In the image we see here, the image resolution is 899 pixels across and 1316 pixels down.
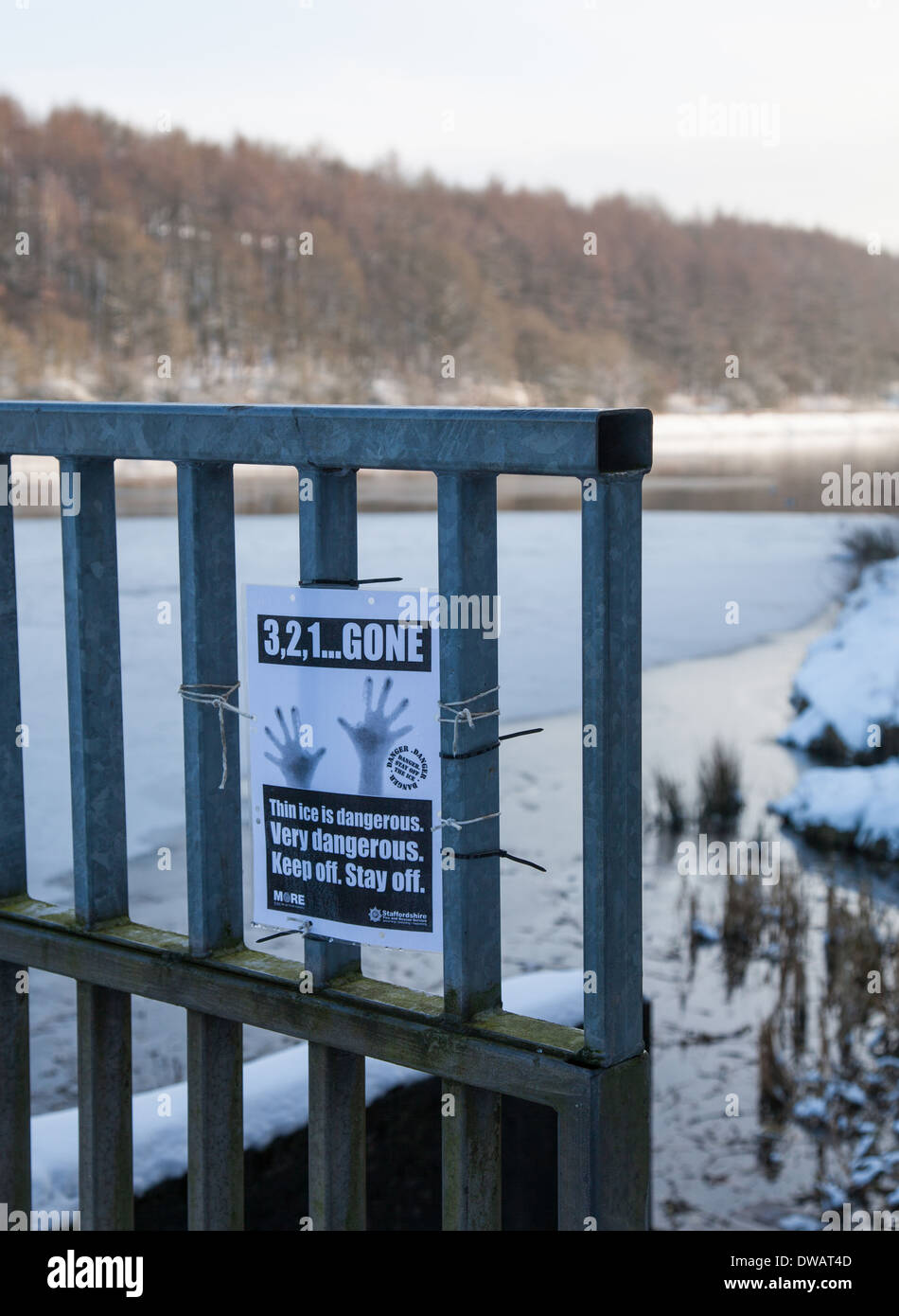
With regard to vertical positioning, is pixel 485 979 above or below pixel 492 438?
below

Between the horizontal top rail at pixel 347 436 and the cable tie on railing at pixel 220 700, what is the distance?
9.9 inches

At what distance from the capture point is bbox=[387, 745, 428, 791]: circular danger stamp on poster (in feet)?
5.26

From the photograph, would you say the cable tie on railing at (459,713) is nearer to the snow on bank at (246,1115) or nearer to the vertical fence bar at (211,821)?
the vertical fence bar at (211,821)

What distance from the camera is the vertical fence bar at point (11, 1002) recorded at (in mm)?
1967

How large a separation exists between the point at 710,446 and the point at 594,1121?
84791mm

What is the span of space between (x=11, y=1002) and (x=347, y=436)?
0.90 meters

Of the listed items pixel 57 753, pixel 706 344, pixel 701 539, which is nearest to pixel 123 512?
pixel 701 539

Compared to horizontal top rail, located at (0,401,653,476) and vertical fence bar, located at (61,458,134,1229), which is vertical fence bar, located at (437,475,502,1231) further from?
vertical fence bar, located at (61,458,134,1229)

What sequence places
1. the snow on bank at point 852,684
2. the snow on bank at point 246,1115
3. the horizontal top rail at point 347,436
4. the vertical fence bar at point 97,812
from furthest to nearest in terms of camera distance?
the snow on bank at point 852,684, the snow on bank at point 246,1115, the vertical fence bar at point 97,812, the horizontal top rail at point 347,436

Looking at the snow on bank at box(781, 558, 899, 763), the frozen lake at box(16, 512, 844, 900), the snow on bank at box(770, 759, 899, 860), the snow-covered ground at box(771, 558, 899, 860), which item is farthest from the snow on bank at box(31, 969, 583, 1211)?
the snow on bank at box(781, 558, 899, 763)

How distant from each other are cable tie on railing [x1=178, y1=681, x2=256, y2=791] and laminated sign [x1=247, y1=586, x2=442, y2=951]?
4cm

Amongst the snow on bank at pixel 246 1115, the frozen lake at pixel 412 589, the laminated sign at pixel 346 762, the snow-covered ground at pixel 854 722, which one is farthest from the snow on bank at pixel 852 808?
the laminated sign at pixel 346 762

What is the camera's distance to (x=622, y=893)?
59.4 inches
